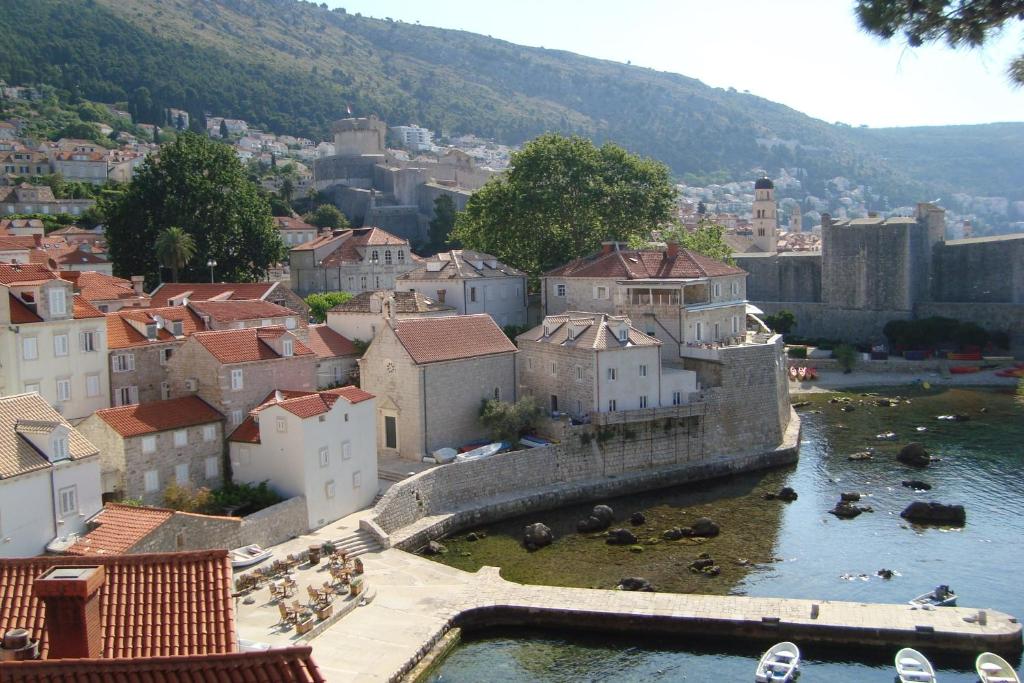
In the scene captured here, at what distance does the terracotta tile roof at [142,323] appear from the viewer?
1399 inches

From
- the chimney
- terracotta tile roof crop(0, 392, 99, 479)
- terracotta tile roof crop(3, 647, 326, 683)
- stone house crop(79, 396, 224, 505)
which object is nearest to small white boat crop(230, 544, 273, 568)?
stone house crop(79, 396, 224, 505)

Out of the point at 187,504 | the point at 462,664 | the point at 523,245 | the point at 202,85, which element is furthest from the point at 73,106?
the point at 462,664

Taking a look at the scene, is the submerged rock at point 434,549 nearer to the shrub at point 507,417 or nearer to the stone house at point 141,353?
the shrub at point 507,417

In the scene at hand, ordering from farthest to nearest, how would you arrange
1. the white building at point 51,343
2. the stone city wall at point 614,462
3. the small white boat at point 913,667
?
1. the stone city wall at point 614,462
2. the white building at point 51,343
3. the small white boat at point 913,667

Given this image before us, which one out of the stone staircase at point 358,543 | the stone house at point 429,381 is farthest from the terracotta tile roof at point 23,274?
the stone staircase at point 358,543

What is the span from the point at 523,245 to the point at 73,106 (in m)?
109

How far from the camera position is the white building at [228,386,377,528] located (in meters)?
31.1

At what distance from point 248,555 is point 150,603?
51.8 feet

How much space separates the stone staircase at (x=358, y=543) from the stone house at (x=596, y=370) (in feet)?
38.9

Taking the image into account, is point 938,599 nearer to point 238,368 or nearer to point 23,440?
point 238,368

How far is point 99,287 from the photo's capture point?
4506cm

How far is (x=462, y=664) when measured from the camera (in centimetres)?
2425

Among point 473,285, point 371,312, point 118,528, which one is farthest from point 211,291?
point 118,528

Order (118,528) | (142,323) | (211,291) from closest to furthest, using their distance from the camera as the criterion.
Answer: (118,528)
(142,323)
(211,291)
